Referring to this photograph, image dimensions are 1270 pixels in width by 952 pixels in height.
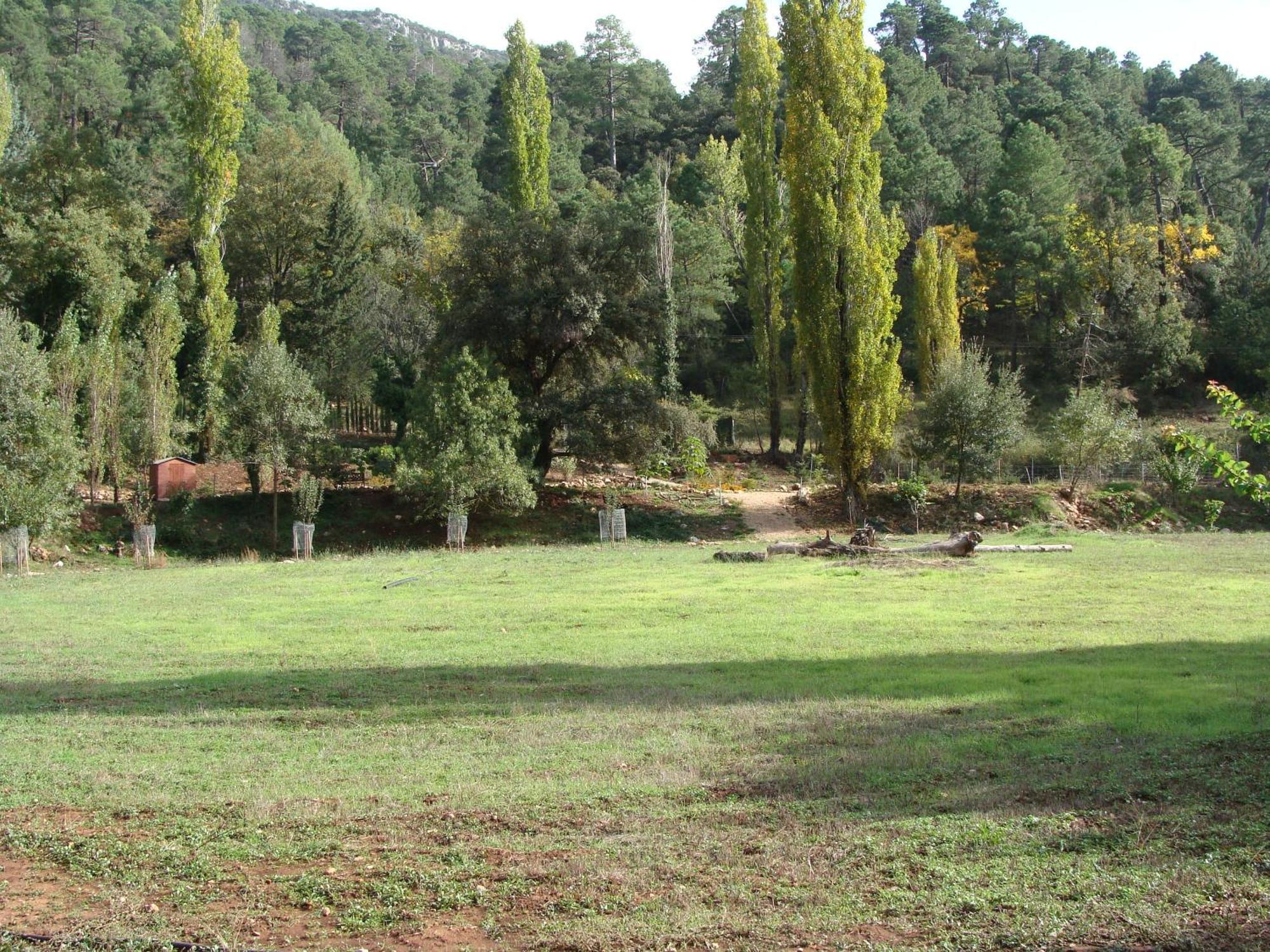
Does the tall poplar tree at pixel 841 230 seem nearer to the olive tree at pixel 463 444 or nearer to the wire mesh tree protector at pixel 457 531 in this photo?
the olive tree at pixel 463 444

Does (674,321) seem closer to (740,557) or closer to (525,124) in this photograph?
(525,124)

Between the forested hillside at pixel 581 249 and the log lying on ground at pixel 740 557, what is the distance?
426 inches

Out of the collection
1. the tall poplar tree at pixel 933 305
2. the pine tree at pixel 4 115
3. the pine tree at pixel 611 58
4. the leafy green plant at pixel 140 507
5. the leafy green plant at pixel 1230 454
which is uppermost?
the pine tree at pixel 611 58

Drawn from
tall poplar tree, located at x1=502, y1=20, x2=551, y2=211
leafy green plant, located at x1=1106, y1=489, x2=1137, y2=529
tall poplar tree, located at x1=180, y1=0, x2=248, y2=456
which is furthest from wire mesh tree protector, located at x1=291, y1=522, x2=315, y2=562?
leafy green plant, located at x1=1106, y1=489, x2=1137, y2=529

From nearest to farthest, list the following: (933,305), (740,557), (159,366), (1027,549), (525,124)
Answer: (740,557) → (1027,549) → (159,366) → (525,124) → (933,305)

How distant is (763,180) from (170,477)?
95.2ft

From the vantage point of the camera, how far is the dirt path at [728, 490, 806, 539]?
37938 mm

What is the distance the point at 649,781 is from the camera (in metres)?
8.32

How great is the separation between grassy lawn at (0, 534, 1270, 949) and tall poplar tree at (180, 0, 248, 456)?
30.1m

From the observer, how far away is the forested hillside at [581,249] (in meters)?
40.0

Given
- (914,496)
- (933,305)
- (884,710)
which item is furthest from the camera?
(933,305)

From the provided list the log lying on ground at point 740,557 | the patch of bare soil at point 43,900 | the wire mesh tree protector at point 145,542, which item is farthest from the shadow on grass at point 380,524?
the patch of bare soil at point 43,900

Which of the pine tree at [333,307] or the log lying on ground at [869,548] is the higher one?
the pine tree at [333,307]

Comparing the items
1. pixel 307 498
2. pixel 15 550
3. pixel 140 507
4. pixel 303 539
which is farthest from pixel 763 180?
pixel 15 550
